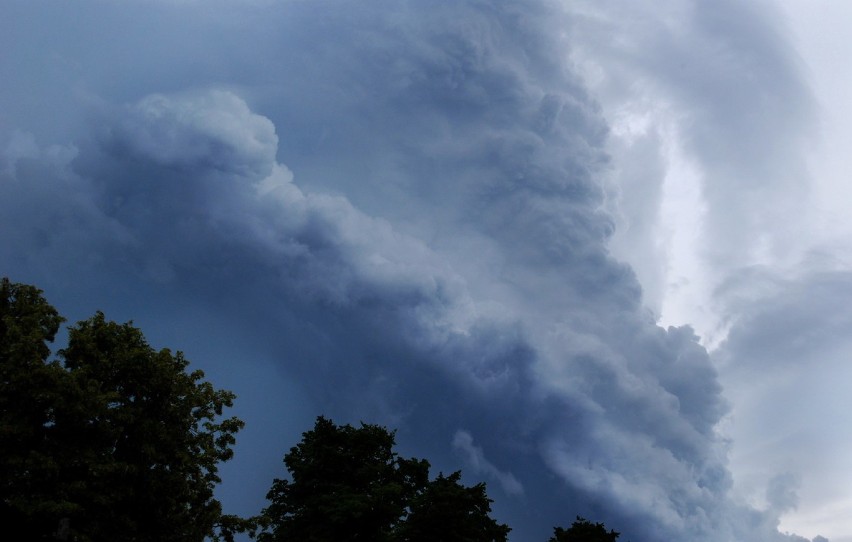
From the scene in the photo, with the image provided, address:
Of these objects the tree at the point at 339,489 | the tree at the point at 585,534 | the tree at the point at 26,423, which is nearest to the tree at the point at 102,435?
the tree at the point at 26,423

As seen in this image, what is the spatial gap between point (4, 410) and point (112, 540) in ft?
29.9

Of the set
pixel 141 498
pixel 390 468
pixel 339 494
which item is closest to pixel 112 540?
pixel 141 498

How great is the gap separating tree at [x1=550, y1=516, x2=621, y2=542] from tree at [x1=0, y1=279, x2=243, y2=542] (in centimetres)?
4178

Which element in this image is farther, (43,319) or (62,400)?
(43,319)

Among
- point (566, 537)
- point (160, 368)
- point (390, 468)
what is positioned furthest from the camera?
point (566, 537)

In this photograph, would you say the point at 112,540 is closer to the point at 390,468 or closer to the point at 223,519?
the point at 223,519

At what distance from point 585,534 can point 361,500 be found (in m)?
26.3

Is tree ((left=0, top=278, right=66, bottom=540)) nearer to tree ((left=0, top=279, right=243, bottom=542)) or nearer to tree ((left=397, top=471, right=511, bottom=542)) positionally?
tree ((left=0, top=279, right=243, bottom=542))

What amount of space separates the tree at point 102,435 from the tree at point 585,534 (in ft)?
137

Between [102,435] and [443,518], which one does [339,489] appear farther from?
[102,435]

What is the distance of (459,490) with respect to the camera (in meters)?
64.8

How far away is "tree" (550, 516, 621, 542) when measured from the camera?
7212 cm

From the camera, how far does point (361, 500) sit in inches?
2344

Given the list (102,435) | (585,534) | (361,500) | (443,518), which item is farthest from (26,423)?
(585,534)
